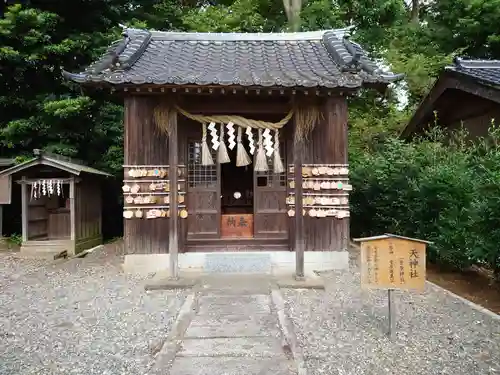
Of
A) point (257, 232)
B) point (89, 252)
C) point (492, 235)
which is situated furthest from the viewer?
point (89, 252)

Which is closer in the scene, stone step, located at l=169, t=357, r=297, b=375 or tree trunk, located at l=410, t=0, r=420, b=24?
stone step, located at l=169, t=357, r=297, b=375

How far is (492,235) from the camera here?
5.69 metres

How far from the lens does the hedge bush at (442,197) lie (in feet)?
19.2

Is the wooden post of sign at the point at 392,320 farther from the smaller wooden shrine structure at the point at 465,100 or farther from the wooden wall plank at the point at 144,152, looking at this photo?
the smaller wooden shrine structure at the point at 465,100

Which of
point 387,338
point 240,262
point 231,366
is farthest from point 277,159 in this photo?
point 231,366

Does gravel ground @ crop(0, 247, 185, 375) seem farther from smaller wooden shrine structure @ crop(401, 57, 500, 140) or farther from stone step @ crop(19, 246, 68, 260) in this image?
smaller wooden shrine structure @ crop(401, 57, 500, 140)

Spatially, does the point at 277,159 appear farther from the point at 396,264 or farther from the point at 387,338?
the point at 387,338

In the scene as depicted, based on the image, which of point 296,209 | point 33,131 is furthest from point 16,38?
point 296,209

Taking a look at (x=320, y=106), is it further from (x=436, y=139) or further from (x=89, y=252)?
(x=89, y=252)

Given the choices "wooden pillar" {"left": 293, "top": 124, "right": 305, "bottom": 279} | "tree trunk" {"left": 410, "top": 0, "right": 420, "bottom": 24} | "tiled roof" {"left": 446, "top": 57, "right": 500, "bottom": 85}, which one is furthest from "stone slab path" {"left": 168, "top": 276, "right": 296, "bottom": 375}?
"tree trunk" {"left": 410, "top": 0, "right": 420, "bottom": 24}

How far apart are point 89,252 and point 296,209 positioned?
7069 millimetres

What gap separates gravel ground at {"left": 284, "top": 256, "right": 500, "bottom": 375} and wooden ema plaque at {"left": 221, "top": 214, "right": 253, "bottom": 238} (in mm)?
2396

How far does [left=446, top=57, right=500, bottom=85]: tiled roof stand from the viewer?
355 inches

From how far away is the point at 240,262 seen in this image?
8.39 metres
